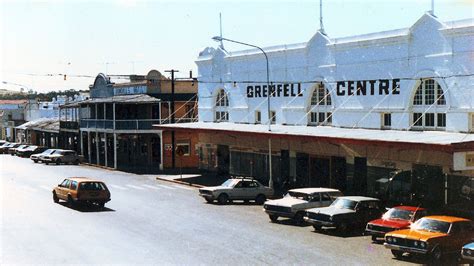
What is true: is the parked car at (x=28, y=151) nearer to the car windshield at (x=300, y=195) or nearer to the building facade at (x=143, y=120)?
the building facade at (x=143, y=120)

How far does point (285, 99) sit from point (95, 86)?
32999mm

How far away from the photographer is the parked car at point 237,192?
109 feet

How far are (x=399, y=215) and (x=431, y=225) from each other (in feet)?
8.21

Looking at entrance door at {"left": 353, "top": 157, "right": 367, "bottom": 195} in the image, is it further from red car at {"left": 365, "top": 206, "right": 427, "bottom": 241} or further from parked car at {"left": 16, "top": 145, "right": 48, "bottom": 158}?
parked car at {"left": 16, "top": 145, "right": 48, "bottom": 158}

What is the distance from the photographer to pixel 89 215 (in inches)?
1142

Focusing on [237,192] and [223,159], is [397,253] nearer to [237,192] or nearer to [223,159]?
[237,192]

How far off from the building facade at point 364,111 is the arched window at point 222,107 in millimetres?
893

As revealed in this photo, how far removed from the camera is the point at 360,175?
116 feet

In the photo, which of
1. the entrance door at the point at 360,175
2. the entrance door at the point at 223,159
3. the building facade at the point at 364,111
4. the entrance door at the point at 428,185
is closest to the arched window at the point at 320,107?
the building facade at the point at 364,111

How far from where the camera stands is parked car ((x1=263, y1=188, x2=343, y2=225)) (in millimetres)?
26859

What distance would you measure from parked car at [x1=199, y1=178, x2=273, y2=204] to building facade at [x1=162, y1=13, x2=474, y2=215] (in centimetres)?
320

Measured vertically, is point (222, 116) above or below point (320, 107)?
below

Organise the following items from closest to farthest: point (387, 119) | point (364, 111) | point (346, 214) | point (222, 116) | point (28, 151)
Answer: point (346, 214) < point (387, 119) < point (364, 111) < point (222, 116) < point (28, 151)

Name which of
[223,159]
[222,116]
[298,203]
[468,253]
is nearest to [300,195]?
[298,203]
